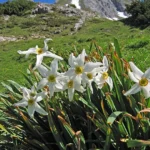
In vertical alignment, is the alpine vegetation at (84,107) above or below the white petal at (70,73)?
below

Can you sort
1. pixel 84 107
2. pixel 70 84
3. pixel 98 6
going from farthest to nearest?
1. pixel 98 6
2. pixel 84 107
3. pixel 70 84

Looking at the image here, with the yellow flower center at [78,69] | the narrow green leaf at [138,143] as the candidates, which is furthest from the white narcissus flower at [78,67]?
the narrow green leaf at [138,143]

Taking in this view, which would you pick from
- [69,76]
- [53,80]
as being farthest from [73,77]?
[53,80]

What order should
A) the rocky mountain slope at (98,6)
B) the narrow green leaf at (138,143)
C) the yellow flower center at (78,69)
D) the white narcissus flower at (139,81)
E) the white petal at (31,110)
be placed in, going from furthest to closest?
the rocky mountain slope at (98,6) → the white petal at (31,110) → the yellow flower center at (78,69) → the white narcissus flower at (139,81) → the narrow green leaf at (138,143)

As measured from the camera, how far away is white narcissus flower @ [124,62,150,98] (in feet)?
6.59

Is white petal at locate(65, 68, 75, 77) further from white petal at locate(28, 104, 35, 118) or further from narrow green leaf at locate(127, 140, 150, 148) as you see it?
narrow green leaf at locate(127, 140, 150, 148)

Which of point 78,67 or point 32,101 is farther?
point 32,101

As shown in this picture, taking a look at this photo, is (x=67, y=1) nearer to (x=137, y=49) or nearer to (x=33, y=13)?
(x=33, y=13)

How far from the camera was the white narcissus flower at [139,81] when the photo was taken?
2010 mm

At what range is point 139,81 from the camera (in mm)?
2043

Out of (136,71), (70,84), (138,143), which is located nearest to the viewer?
(138,143)

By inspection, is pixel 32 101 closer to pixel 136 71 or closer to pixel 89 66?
pixel 89 66

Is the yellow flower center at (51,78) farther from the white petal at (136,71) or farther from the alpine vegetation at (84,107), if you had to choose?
the white petal at (136,71)

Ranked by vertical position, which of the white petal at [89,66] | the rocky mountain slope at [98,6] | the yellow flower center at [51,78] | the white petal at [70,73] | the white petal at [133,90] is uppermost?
the rocky mountain slope at [98,6]
